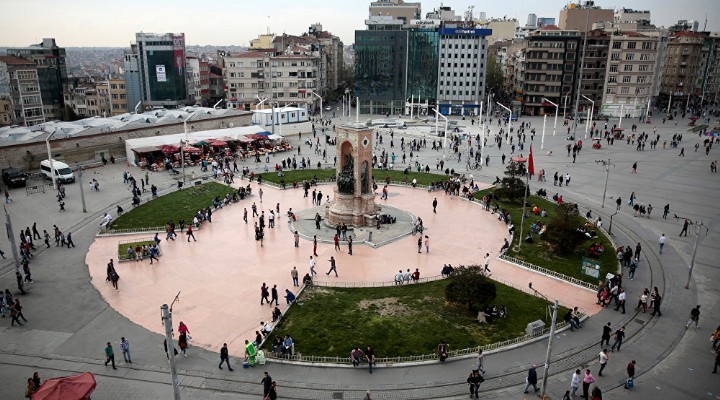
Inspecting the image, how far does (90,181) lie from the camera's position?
46094mm

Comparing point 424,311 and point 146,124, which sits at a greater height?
point 146,124

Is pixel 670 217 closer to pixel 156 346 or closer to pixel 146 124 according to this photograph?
pixel 156 346

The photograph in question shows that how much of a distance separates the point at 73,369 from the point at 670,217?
37.9 meters

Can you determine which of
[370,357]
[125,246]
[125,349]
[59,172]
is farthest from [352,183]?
[59,172]

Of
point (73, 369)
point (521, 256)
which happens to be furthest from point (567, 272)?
point (73, 369)

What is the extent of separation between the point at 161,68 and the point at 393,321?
3400 inches

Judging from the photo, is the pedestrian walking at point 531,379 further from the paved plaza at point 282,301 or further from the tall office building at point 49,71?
the tall office building at point 49,71

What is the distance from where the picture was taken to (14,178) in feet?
143

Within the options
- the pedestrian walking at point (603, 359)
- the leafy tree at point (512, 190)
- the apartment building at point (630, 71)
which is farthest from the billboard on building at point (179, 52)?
the pedestrian walking at point (603, 359)

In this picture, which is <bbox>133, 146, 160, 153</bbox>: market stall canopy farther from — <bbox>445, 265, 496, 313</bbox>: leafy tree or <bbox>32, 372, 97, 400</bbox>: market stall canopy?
<bbox>445, 265, 496, 313</bbox>: leafy tree

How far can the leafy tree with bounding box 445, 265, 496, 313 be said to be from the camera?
72.8ft

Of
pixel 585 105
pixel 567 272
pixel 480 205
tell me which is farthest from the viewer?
pixel 585 105

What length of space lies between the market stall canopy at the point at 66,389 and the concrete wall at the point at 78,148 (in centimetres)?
3920

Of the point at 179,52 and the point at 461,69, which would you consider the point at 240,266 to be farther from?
the point at 461,69
